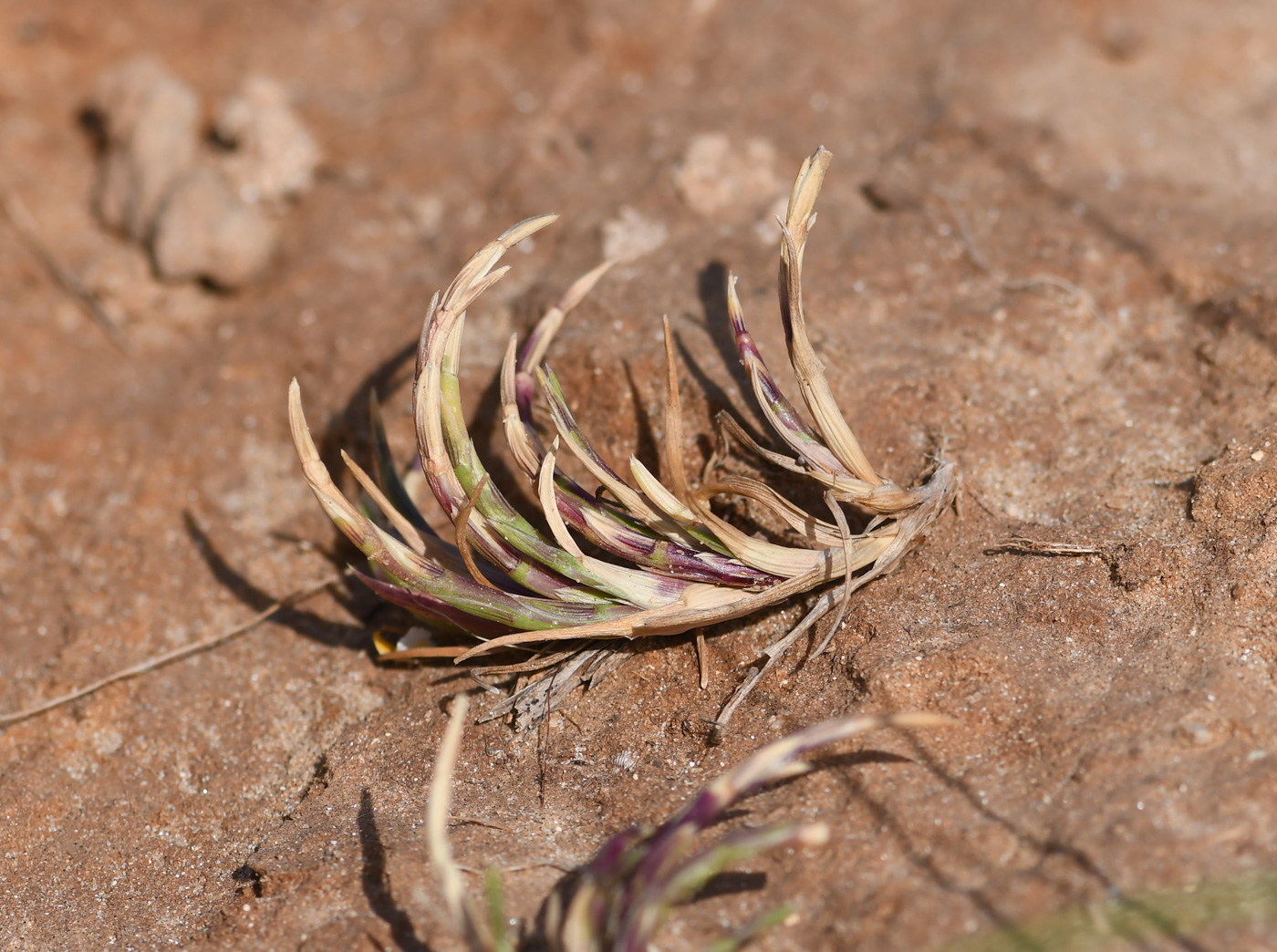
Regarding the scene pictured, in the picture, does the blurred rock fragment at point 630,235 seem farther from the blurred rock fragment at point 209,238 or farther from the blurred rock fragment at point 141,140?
the blurred rock fragment at point 141,140

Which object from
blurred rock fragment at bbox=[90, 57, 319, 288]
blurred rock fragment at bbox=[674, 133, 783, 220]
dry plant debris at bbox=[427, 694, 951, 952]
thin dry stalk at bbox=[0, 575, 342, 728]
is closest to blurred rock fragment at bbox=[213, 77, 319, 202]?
blurred rock fragment at bbox=[90, 57, 319, 288]

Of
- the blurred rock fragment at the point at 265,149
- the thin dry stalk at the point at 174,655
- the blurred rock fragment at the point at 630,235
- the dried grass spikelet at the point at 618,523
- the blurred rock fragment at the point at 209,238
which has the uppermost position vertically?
the blurred rock fragment at the point at 265,149

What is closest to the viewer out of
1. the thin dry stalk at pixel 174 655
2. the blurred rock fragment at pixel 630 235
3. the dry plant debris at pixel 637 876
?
the dry plant debris at pixel 637 876

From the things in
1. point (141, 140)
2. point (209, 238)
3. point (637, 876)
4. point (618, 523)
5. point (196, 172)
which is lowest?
point (637, 876)

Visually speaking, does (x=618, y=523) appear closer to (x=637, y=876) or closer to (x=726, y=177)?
(x=637, y=876)

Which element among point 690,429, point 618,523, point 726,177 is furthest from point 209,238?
point 618,523

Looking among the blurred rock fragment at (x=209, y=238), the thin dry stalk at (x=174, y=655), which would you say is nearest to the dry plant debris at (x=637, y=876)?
the thin dry stalk at (x=174, y=655)
